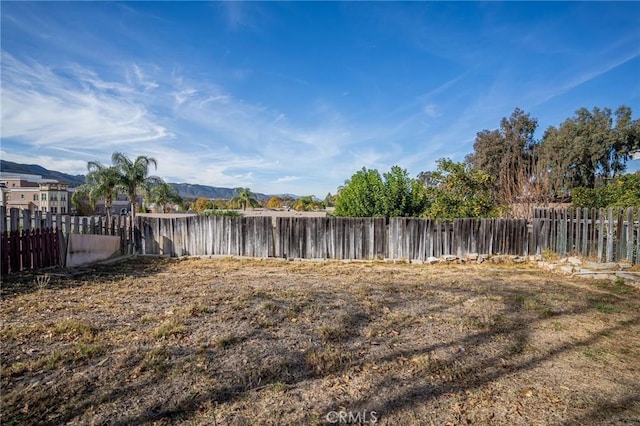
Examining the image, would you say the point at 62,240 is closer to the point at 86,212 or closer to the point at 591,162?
the point at 591,162

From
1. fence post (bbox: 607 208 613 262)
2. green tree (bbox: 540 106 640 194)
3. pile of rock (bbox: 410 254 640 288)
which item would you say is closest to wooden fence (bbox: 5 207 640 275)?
fence post (bbox: 607 208 613 262)

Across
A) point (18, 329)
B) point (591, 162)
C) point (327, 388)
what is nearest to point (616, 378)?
point (327, 388)

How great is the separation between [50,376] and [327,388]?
2.37m

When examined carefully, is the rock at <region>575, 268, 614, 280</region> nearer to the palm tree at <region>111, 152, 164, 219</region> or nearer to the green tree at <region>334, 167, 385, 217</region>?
the green tree at <region>334, 167, 385, 217</region>

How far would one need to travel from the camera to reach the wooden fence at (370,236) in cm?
852

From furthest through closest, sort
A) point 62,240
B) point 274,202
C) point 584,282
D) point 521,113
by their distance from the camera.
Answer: point 274,202, point 521,113, point 62,240, point 584,282

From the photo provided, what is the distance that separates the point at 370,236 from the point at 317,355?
663cm

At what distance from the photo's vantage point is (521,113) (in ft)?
98.3

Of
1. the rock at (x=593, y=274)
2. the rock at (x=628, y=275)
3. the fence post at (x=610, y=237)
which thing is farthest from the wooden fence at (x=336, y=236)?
the rock at (x=628, y=275)

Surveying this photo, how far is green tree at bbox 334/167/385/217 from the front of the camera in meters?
11.0

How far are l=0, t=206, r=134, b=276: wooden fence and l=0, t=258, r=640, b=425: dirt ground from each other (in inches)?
39.4

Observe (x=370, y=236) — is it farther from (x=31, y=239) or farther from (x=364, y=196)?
(x=31, y=239)

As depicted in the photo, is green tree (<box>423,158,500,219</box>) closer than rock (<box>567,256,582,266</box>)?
No

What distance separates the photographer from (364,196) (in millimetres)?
11000
